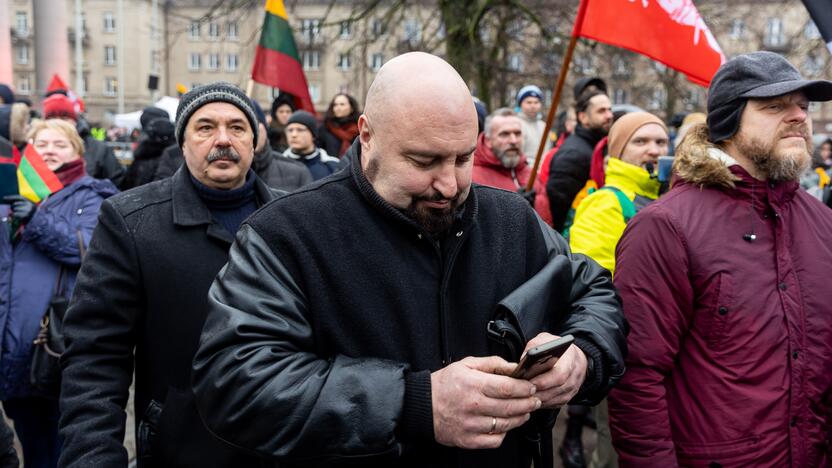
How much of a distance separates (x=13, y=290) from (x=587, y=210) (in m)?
2.95

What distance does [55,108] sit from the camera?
7.93 m

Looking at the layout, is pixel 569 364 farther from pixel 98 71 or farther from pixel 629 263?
pixel 98 71

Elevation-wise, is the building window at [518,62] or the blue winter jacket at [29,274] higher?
the building window at [518,62]

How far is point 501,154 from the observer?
223 inches

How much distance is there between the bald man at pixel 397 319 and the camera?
5.52ft

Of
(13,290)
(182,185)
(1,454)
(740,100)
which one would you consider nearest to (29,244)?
(13,290)

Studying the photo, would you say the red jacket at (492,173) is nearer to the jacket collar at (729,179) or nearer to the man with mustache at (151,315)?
the jacket collar at (729,179)

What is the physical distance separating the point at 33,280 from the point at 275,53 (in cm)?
384

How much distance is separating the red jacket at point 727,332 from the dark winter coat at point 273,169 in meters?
3.10

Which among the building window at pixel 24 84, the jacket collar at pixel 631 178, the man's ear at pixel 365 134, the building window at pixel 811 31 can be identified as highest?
the building window at pixel 811 31

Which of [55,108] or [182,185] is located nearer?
[182,185]

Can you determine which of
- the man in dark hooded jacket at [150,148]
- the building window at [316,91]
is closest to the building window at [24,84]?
the building window at [316,91]

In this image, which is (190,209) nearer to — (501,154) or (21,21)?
(501,154)

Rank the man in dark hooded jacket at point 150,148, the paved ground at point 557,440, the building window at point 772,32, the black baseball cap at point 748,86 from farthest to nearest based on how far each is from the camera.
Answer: the building window at point 772,32 < the man in dark hooded jacket at point 150,148 < the paved ground at point 557,440 < the black baseball cap at point 748,86
